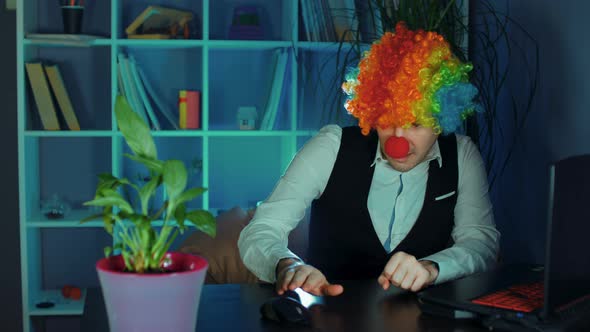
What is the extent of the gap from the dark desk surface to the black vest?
1.74 ft

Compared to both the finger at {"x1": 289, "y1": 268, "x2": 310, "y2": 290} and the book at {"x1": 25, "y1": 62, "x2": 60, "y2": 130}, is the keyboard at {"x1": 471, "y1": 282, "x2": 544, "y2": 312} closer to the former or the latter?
the finger at {"x1": 289, "y1": 268, "x2": 310, "y2": 290}

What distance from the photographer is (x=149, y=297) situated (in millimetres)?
1042

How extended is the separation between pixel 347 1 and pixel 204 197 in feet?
3.42

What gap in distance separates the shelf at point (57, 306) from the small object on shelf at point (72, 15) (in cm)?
115

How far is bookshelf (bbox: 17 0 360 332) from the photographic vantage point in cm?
343

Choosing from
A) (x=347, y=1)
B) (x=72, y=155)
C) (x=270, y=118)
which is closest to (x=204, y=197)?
(x=270, y=118)

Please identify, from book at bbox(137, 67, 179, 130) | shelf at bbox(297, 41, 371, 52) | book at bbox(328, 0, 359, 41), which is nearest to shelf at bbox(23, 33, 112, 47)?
book at bbox(137, 67, 179, 130)

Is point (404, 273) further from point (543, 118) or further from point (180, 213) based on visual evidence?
point (543, 118)

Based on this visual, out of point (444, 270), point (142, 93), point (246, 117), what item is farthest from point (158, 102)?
point (444, 270)

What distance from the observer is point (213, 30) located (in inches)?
141

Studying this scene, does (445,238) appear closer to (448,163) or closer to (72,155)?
(448,163)

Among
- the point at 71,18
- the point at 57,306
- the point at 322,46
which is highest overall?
the point at 71,18

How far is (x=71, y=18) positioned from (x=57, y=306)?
1.21 m

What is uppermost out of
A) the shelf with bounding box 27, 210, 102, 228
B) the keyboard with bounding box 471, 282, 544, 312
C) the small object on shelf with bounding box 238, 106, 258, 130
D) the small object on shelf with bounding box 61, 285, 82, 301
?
the small object on shelf with bounding box 238, 106, 258, 130
